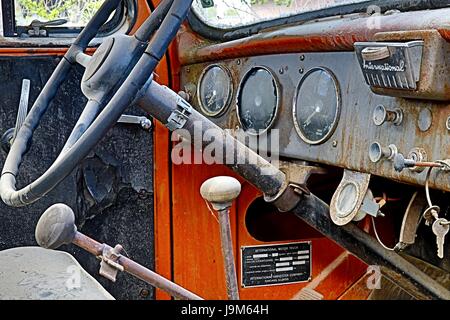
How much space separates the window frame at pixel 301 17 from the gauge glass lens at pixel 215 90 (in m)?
0.12

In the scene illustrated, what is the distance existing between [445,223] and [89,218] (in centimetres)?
120

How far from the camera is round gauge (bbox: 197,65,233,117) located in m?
2.00

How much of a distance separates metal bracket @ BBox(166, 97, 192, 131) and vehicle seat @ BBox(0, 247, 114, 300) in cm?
46

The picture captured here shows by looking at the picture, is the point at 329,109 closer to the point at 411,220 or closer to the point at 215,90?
the point at 411,220

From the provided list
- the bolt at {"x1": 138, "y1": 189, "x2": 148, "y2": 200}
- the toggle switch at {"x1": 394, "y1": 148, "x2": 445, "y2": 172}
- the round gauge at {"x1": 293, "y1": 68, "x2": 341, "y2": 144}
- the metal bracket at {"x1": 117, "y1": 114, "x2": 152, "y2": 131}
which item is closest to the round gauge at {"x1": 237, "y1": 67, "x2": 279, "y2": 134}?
the round gauge at {"x1": 293, "y1": 68, "x2": 341, "y2": 144}

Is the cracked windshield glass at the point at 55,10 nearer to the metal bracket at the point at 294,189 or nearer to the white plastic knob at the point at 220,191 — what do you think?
the metal bracket at the point at 294,189

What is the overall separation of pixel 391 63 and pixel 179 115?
47 cm

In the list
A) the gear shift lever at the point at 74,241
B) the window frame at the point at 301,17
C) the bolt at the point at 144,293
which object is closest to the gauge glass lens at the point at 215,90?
the window frame at the point at 301,17

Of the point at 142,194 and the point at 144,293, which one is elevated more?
the point at 142,194

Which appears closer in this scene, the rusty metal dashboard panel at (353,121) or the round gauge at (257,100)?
the rusty metal dashboard panel at (353,121)

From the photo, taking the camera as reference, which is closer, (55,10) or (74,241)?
(74,241)

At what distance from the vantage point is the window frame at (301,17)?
1.41 meters

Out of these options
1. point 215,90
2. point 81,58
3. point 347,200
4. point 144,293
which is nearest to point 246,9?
point 215,90

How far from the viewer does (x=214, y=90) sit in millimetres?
2066
